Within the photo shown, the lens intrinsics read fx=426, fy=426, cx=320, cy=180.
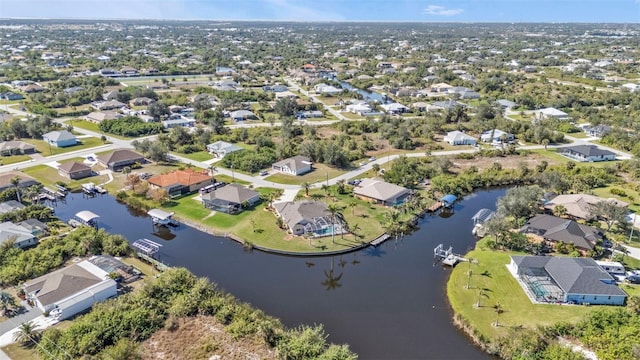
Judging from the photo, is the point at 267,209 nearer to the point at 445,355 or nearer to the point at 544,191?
the point at 445,355

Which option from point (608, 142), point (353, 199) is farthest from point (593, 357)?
point (608, 142)

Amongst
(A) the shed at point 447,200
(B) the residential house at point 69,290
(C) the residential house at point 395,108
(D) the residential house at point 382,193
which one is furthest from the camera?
(C) the residential house at point 395,108

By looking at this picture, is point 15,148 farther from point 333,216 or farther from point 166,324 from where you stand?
point 333,216


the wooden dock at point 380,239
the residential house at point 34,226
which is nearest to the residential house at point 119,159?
the residential house at point 34,226

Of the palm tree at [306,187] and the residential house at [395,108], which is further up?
the residential house at [395,108]

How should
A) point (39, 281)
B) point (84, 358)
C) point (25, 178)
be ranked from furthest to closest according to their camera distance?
point (25, 178), point (39, 281), point (84, 358)

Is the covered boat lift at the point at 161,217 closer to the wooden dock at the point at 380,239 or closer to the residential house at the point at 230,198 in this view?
the residential house at the point at 230,198

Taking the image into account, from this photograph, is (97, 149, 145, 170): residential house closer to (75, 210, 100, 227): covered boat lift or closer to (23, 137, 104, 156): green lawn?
(23, 137, 104, 156): green lawn
